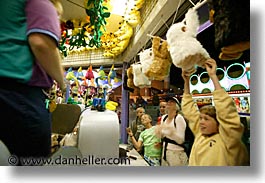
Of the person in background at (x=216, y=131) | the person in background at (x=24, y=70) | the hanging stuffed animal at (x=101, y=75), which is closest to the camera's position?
the person in background at (x=24, y=70)

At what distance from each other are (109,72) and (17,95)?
446 millimetres

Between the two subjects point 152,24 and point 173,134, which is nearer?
point 173,134

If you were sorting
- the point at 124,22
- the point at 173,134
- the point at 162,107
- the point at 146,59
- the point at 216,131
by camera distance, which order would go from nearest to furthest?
the point at 216,131, the point at 173,134, the point at 162,107, the point at 146,59, the point at 124,22

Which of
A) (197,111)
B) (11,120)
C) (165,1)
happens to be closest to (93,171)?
(11,120)

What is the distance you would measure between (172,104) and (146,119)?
173 millimetres

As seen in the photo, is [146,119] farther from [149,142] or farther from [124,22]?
[124,22]

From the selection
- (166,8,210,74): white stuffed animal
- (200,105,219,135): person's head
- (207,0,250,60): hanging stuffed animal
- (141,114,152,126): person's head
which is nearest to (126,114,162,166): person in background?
(141,114,152,126): person's head

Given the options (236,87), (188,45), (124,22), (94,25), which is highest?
(124,22)

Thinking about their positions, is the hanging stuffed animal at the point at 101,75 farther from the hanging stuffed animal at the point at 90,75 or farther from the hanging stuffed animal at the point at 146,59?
the hanging stuffed animal at the point at 146,59

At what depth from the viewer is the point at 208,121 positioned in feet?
2.37

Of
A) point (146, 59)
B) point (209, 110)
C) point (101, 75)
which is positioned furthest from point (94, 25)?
point (209, 110)

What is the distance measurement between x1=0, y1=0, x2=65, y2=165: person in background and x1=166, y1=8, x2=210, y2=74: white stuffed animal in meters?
0.40

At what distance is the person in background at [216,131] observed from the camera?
673mm

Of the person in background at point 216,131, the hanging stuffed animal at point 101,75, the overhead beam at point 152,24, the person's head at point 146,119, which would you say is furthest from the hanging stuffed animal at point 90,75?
the person in background at point 216,131
